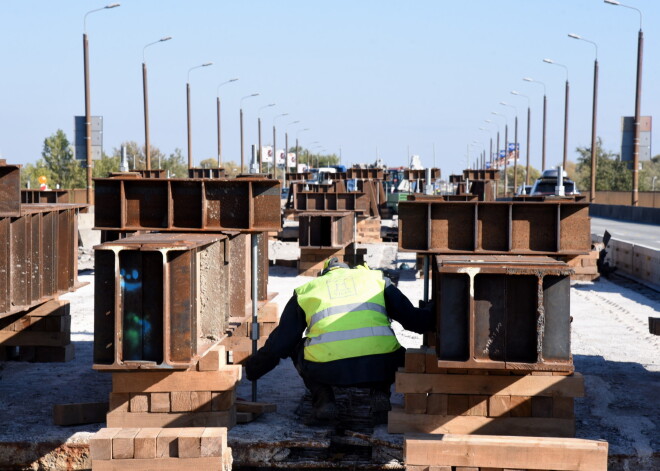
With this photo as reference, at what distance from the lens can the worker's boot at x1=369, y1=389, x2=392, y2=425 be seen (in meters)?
8.72

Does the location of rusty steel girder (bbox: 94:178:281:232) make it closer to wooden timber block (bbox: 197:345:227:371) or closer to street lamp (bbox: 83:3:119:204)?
wooden timber block (bbox: 197:345:227:371)

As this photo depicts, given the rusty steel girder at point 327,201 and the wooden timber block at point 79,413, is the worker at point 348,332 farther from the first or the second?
the rusty steel girder at point 327,201

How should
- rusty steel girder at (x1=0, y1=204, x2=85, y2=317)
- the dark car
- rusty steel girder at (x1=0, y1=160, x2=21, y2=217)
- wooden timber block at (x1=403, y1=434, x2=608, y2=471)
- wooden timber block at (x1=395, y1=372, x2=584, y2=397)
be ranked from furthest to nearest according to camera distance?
the dark car
rusty steel girder at (x1=0, y1=204, x2=85, y2=317)
rusty steel girder at (x1=0, y1=160, x2=21, y2=217)
wooden timber block at (x1=395, y1=372, x2=584, y2=397)
wooden timber block at (x1=403, y1=434, x2=608, y2=471)

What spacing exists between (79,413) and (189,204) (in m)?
2.36

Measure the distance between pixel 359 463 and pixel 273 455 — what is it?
677 mm

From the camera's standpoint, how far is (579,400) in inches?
399

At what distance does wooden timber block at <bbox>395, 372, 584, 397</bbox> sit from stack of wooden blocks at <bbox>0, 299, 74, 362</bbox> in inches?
183

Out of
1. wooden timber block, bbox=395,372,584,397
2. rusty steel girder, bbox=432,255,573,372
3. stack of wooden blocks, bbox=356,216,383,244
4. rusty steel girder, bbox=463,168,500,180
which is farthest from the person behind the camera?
rusty steel girder, bbox=463,168,500,180

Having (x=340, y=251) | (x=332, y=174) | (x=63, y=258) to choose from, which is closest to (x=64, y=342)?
(x=63, y=258)

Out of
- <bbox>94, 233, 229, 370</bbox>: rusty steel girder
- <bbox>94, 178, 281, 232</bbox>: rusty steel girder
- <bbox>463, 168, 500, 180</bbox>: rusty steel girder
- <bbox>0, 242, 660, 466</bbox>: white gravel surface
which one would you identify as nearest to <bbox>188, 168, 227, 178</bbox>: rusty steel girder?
<bbox>463, 168, 500, 180</bbox>: rusty steel girder

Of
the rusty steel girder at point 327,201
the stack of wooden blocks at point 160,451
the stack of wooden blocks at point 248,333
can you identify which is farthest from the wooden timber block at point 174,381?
the rusty steel girder at point 327,201

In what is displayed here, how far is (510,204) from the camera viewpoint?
35.5ft

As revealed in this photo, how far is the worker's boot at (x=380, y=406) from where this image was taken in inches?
343

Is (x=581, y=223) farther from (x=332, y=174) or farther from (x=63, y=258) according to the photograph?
(x=332, y=174)
